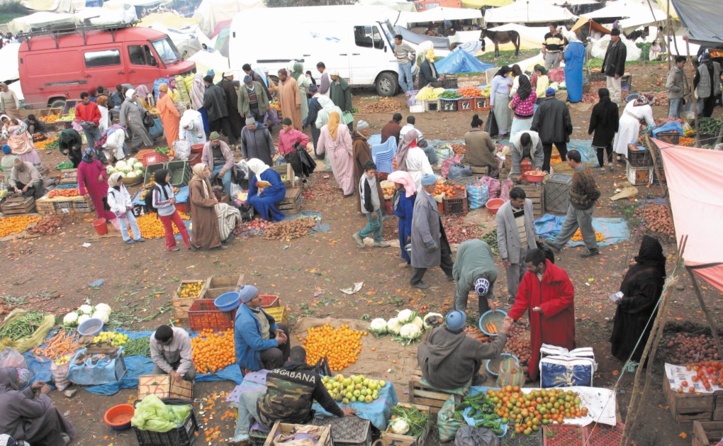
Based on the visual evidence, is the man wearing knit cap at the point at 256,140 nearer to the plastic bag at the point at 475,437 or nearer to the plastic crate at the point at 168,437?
the plastic crate at the point at 168,437

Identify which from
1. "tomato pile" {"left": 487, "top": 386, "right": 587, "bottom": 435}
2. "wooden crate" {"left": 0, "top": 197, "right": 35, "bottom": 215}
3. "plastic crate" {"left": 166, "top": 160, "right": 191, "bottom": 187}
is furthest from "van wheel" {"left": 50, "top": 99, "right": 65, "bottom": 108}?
"tomato pile" {"left": 487, "top": 386, "right": 587, "bottom": 435}

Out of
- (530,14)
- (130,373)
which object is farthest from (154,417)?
(530,14)

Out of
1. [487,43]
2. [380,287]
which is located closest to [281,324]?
[380,287]

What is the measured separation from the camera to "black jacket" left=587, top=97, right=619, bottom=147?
11516 mm

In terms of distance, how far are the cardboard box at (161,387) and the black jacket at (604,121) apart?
8.61 meters

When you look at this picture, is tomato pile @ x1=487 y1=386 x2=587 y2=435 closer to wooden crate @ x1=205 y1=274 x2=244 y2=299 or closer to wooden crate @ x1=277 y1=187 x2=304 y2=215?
wooden crate @ x1=205 y1=274 x2=244 y2=299

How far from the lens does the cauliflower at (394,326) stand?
309 inches

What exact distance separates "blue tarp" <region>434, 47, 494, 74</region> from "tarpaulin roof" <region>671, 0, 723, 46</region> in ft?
43.6

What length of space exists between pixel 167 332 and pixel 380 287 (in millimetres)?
3439

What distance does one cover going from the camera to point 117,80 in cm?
1895

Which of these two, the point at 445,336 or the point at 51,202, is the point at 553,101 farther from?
the point at 51,202

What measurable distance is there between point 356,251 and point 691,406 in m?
5.71

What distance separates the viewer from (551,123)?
11492mm

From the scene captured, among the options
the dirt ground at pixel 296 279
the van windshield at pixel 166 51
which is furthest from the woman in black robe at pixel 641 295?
the van windshield at pixel 166 51
